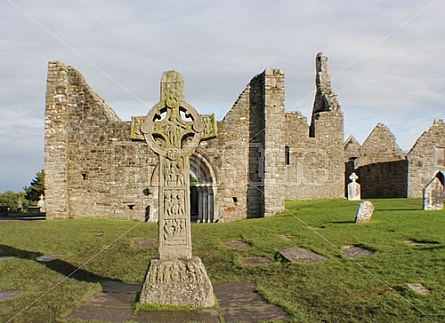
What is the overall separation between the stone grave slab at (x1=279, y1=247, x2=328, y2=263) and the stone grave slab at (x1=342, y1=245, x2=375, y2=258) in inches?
19.8

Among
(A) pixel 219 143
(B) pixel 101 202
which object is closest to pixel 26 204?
(B) pixel 101 202

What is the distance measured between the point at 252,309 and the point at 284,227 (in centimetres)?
621

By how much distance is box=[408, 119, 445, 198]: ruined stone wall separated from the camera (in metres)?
21.0

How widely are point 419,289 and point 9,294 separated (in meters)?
5.43

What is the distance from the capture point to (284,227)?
11.4 meters

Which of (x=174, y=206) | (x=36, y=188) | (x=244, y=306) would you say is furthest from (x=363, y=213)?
(x=36, y=188)

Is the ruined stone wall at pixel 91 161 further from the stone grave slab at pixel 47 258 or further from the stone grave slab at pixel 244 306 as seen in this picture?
the stone grave slab at pixel 244 306

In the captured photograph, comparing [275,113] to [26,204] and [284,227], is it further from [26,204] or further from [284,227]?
[26,204]

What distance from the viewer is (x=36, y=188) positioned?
36.9m

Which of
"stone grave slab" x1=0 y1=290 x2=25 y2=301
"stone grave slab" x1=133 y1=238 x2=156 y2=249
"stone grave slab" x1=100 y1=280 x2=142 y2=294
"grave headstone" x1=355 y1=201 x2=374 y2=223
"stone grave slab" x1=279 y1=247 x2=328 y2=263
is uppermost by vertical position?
"grave headstone" x1=355 y1=201 x2=374 y2=223

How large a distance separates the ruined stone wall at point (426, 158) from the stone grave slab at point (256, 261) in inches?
597

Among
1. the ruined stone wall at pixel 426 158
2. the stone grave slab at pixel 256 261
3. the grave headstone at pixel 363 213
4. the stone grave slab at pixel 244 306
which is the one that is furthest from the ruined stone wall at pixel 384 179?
the stone grave slab at pixel 244 306

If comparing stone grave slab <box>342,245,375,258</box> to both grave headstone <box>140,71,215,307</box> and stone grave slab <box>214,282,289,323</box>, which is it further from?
grave headstone <box>140,71,215,307</box>

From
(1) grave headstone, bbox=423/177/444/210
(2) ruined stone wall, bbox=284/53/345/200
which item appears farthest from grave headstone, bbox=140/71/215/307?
(2) ruined stone wall, bbox=284/53/345/200
